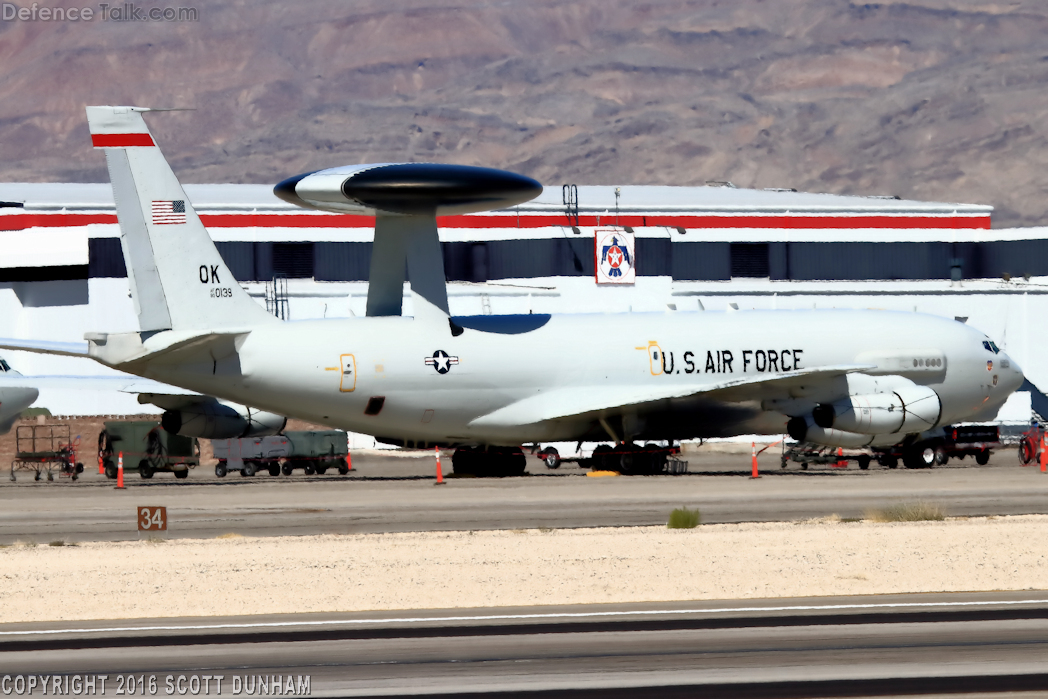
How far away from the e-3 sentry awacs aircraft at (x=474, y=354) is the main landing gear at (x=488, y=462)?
53 mm

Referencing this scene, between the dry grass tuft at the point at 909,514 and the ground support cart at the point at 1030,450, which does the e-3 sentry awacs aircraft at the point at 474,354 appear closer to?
the ground support cart at the point at 1030,450

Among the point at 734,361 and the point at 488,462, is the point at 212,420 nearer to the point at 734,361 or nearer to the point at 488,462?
the point at 488,462

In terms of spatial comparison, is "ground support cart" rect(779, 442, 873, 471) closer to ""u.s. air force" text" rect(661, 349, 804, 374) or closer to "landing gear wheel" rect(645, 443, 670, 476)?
""u.s. air force" text" rect(661, 349, 804, 374)

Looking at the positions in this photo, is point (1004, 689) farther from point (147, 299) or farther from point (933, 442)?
point (933, 442)

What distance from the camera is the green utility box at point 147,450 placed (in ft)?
182

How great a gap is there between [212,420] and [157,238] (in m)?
9.67

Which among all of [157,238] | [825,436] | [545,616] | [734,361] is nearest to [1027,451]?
[825,436]

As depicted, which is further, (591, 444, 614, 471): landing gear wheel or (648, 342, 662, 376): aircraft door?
(591, 444, 614, 471): landing gear wheel

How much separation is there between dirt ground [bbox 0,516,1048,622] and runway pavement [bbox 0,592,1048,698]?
1.04 meters

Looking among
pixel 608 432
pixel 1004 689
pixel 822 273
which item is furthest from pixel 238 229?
pixel 1004 689

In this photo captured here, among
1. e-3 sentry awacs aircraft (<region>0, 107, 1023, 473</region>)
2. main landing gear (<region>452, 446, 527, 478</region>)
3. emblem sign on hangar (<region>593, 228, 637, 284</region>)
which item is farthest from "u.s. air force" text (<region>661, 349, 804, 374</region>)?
emblem sign on hangar (<region>593, 228, 637, 284</region>)

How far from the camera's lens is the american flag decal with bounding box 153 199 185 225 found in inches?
1467

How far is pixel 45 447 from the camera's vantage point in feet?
222

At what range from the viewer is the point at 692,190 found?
104 metres
